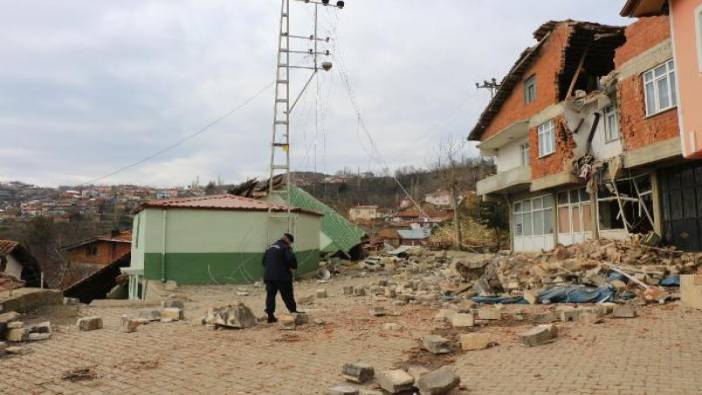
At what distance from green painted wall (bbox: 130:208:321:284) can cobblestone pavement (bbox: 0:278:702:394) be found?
32.4 feet

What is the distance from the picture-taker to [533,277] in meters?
14.6

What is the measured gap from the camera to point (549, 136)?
2294 cm

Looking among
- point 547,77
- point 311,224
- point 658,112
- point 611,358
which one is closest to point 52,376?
point 611,358

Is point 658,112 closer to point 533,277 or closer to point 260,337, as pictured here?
point 533,277

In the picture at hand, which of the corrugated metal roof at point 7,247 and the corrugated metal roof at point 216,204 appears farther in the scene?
the corrugated metal roof at point 7,247

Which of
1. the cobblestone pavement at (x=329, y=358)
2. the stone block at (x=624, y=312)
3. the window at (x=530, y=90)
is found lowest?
the cobblestone pavement at (x=329, y=358)

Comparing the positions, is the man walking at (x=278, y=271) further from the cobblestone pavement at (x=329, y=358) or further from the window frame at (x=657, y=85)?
the window frame at (x=657, y=85)

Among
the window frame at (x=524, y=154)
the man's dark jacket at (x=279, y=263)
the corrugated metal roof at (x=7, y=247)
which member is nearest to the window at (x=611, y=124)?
the window frame at (x=524, y=154)

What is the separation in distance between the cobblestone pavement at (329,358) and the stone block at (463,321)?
347mm

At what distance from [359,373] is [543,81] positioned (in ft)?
70.1

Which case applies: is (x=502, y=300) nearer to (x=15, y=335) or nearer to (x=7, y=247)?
(x=15, y=335)

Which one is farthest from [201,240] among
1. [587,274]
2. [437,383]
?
[437,383]

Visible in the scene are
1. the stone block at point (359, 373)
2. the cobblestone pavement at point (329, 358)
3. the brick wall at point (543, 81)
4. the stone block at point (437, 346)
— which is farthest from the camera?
the brick wall at point (543, 81)

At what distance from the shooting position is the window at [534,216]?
2494cm
